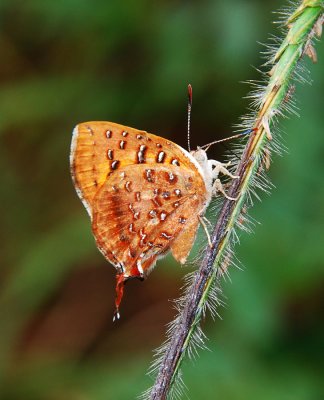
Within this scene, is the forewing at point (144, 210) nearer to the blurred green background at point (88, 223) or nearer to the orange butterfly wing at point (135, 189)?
the orange butterfly wing at point (135, 189)

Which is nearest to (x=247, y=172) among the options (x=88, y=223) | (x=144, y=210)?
(x=144, y=210)

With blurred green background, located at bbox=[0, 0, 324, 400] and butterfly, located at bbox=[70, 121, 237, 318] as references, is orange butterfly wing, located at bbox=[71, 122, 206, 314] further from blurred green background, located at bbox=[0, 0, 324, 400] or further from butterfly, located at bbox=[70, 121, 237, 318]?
blurred green background, located at bbox=[0, 0, 324, 400]

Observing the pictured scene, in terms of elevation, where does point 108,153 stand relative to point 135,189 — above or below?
above

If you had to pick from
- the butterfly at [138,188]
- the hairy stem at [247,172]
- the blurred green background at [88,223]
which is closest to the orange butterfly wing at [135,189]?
the butterfly at [138,188]

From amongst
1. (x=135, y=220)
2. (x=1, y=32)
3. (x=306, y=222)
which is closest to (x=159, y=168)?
(x=135, y=220)

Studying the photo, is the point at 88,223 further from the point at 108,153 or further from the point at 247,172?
the point at 247,172

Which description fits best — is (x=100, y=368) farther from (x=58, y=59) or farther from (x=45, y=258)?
(x=58, y=59)
